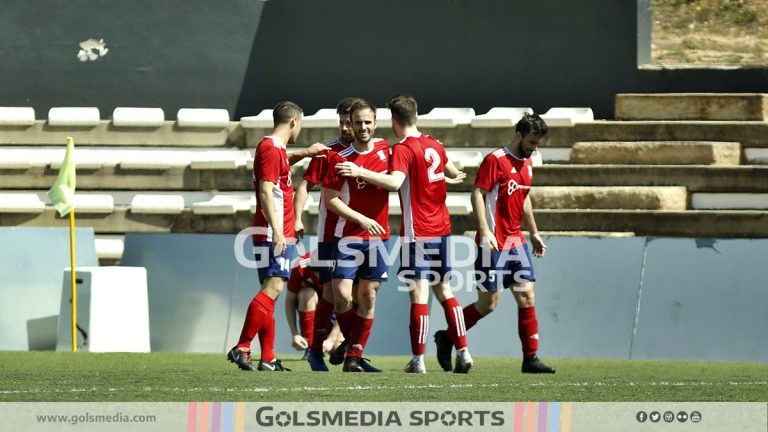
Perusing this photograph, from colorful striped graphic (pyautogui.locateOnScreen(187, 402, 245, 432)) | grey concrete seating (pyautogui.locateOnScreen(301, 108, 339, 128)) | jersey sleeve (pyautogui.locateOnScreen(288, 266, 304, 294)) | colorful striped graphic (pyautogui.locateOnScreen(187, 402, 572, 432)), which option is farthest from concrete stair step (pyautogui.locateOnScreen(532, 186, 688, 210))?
colorful striped graphic (pyautogui.locateOnScreen(187, 402, 245, 432))

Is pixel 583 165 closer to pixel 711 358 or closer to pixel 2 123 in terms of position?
pixel 711 358

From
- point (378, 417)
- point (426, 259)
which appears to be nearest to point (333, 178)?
point (426, 259)

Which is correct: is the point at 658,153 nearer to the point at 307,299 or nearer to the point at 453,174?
the point at 307,299

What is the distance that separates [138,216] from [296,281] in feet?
14.9

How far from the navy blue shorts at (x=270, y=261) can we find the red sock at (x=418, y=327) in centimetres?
94

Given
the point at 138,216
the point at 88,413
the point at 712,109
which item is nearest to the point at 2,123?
the point at 138,216

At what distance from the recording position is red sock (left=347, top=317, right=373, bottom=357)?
35.5ft

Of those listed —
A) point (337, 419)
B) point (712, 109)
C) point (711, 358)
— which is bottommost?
point (711, 358)

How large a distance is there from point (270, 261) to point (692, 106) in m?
8.19

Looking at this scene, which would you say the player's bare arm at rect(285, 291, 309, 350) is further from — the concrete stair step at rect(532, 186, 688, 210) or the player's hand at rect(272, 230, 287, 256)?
the concrete stair step at rect(532, 186, 688, 210)

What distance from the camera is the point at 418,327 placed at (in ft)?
35.2

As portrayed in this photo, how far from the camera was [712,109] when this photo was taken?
1727cm

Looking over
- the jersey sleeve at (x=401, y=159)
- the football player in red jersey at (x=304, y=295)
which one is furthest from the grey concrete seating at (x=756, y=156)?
the jersey sleeve at (x=401, y=159)

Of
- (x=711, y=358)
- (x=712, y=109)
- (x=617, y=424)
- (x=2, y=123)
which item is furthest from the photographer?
(x=2, y=123)
